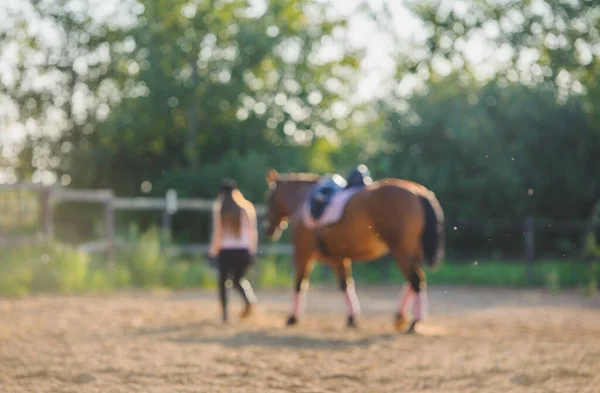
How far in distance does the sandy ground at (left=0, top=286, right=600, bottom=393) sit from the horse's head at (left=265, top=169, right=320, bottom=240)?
4.25 ft

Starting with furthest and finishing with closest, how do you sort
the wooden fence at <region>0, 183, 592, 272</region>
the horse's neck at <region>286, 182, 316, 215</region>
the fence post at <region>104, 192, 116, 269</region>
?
the fence post at <region>104, 192, 116, 269</region>
the wooden fence at <region>0, 183, 592, 272</region>
the horse's neck at <region>286, 182, 316, 215</region>

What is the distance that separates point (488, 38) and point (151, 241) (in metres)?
7.36

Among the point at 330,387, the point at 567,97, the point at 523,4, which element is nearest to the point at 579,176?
the point at 567,97

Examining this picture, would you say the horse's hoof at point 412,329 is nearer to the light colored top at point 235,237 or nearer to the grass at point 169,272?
the grass at point 169,272

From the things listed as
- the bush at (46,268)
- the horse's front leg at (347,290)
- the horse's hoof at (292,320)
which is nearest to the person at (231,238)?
the horse's hoof at (292,320)

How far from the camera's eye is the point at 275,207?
34.4ft

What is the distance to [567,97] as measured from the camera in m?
20.4

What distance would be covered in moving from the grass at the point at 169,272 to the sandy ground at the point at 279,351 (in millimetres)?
1271

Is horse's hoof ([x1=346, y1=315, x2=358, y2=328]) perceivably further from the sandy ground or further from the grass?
the grass

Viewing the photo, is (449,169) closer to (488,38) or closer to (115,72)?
(488,38)

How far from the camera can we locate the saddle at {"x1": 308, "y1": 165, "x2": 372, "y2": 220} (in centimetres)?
958

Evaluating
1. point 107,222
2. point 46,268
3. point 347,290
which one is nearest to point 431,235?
point 347,290

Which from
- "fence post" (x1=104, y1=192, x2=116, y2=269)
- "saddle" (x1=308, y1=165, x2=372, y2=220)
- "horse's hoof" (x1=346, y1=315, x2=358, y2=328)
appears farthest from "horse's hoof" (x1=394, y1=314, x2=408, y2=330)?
"fence post" (x1=104, y1=192, x2=116, y2=269)

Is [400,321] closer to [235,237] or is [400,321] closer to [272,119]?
[235,237]
